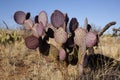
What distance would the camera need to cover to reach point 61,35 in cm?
276

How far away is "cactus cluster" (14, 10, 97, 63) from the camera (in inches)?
109

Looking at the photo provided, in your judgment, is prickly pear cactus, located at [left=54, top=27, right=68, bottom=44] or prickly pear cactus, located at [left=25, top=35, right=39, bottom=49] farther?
prickly pear cactus, located at [left=25, top=35, right=39, bottom=49]

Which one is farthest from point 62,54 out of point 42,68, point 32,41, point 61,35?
point 42,68

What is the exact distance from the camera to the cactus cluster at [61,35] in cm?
278

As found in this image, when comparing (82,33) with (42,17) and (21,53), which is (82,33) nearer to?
(42,17)

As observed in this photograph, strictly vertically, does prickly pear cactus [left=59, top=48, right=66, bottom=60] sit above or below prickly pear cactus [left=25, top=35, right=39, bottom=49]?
below

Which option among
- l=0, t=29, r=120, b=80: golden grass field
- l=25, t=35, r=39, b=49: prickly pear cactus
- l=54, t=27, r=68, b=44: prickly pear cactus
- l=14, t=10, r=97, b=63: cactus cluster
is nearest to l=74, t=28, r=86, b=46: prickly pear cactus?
l=14, t=10, r=97, b=63: cactus cluster

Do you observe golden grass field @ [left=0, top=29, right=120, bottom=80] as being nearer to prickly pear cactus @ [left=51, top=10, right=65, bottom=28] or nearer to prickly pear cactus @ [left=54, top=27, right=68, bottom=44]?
prickly pear cactus @ [left=54, top=27, right=68, bottom=44]

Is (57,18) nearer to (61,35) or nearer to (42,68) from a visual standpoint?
(61,35)

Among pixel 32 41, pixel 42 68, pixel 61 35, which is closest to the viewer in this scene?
pixel 61 35

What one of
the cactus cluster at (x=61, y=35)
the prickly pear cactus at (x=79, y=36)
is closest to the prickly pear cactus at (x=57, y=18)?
the cactus cluster at (x=61, y=35)

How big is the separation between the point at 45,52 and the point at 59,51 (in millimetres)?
248

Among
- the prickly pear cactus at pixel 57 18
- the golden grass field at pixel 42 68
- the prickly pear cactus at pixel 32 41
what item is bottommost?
the golden grass field at pixel 42 68

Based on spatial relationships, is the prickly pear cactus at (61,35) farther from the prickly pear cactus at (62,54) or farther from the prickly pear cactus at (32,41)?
the prickly pear cactus at (32,41)
